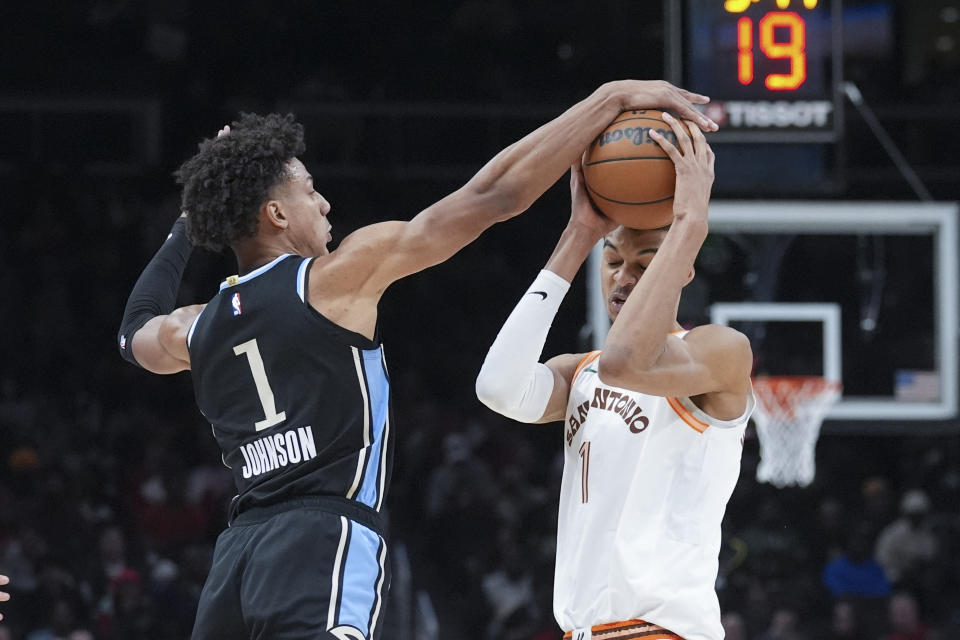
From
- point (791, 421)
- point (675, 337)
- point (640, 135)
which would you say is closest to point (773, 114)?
point (791, 421)

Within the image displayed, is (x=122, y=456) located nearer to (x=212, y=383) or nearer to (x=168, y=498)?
(x=168, y=498)

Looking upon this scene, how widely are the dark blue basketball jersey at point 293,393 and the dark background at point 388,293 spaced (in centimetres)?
663

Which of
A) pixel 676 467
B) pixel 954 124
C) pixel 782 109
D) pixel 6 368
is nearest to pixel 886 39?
pixel 954 124

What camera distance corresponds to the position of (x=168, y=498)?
10773 millimetres

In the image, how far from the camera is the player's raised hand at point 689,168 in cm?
337

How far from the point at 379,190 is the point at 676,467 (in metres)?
10.3

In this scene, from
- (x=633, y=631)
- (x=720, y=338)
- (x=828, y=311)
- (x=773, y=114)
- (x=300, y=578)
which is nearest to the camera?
(x=300, y=578)

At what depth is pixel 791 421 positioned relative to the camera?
8266 mm

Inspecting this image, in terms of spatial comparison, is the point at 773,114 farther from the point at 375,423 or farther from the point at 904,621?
the point at 904,621

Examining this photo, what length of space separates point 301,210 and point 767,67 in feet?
14.4

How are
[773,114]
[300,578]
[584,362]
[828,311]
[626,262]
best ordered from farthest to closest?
[828,311]
[773,114]
[584,362]
[626,262]
[300,578]

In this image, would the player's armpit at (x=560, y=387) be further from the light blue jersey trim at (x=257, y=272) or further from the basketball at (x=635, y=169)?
the light blue jersey trim at (x=257, y=272)

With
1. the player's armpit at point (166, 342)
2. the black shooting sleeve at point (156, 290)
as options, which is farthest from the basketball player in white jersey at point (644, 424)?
the black shooting sleeve at point (156, 290)

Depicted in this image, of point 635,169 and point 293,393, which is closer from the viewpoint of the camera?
point 293,393
